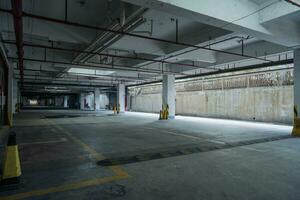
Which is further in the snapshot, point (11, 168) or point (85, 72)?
point (85, 72)

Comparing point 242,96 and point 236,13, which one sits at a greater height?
point 236,13

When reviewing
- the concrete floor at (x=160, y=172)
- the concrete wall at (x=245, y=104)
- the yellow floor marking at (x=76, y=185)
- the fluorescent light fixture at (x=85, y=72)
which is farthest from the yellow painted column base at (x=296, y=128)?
the fluorescent light fixture at (x=85, y=72)

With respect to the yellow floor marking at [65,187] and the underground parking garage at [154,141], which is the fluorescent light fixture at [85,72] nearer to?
the underground parking garage at [154,141]

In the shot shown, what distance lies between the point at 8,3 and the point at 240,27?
20.5ft

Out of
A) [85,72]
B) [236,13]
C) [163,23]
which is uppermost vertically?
[163,23]

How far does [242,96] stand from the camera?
14.4 metres

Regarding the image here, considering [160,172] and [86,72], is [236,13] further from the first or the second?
[86,72]

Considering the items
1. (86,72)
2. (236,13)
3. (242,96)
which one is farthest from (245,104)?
(86,72)

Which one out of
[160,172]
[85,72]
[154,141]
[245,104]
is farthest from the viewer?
[85,72]

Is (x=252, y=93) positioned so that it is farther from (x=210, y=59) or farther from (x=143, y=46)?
(x=143, y=46)

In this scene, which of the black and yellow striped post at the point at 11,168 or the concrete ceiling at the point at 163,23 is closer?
the black and yellow striped post at the point at 11,168

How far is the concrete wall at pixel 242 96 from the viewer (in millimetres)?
12133

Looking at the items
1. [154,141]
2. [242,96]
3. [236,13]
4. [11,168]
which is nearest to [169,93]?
[242,96]

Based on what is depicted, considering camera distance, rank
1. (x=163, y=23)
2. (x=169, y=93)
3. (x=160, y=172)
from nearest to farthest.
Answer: (x=160, y=172)
(x=163, y=23)
(x=169, y=93)
